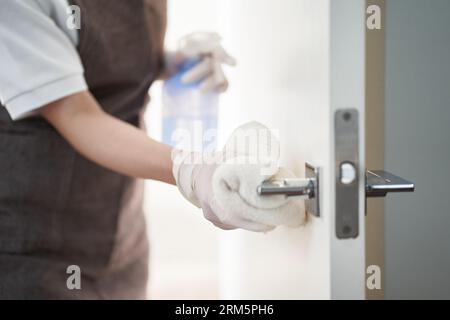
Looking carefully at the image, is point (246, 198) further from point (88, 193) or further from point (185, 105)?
point (185, 105)

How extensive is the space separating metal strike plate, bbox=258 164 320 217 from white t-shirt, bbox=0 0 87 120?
1.27ft

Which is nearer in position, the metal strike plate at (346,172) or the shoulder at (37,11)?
the metal strike plate at (346,172)

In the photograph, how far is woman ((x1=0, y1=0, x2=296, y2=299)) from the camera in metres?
0.63

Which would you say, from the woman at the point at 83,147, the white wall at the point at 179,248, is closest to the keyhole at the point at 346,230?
the woman at the point at 83,147

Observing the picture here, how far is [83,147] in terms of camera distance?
66 cm

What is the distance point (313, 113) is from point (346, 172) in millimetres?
70

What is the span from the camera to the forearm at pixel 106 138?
63 centimetres

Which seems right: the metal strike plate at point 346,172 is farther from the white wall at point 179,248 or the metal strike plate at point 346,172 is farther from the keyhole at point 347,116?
the white wall at point 179,248

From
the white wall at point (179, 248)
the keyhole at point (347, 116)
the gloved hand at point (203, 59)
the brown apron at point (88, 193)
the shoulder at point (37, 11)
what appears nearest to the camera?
the keyhole at point (347, 116)

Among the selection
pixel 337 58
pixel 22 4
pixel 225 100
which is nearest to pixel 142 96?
pixel 225 100

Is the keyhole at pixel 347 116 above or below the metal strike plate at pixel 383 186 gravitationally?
above

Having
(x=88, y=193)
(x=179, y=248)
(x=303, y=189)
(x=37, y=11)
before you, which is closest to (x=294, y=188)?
(x=303, y=189)

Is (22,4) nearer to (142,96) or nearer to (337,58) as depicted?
(142,96)

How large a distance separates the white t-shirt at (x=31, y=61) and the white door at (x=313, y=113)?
0.97 feet
